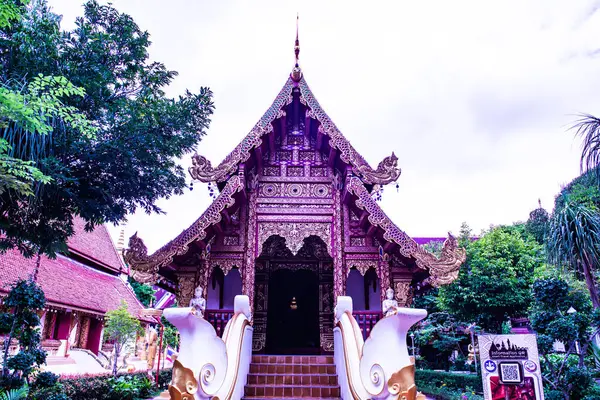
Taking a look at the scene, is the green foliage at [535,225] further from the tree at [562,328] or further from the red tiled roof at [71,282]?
the red tiled roof at [71,282]

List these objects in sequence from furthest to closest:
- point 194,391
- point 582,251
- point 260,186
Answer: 1. point 582,251
2. point 260,186
3. point 194,391

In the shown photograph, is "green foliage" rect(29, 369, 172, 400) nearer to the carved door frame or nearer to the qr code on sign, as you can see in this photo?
the carved door frame

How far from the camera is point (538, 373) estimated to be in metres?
6.20

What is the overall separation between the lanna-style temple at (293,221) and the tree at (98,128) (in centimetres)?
120

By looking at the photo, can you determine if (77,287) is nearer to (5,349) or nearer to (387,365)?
(5,349)

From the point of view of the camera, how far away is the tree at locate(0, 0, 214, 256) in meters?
6.35

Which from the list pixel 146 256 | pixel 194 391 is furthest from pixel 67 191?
pixel 194 391

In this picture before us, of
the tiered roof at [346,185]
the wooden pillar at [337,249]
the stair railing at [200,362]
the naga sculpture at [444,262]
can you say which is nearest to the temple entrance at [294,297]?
the wooden pillar at [337,249]

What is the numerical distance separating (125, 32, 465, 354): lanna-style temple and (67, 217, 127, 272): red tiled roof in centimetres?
1350

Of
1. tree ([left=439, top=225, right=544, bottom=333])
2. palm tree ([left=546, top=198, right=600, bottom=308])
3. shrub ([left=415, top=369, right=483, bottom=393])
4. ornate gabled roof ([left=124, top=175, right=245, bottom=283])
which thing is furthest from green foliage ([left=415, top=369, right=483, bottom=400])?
ornate gabled roof ([left=124, top=175, right=245, bottom=283])

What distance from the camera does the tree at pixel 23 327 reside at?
6773 mm

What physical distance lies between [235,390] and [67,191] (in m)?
4.23

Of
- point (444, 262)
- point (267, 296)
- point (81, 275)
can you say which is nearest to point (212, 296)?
point (267, 296)

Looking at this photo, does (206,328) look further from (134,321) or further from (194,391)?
(134,321)
